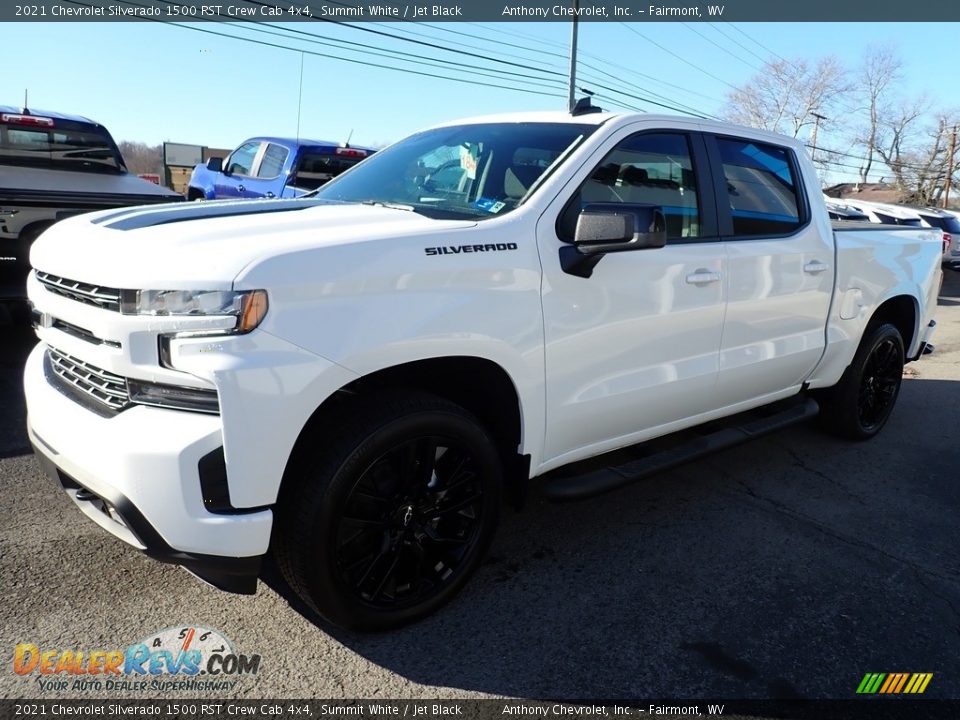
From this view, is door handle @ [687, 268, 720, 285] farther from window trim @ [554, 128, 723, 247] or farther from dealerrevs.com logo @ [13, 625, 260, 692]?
dealerrevs.com logo @ [13, 625, 260, 692]

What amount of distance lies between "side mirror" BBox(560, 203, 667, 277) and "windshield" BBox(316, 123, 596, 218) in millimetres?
307

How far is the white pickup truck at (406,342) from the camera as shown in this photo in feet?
7.43

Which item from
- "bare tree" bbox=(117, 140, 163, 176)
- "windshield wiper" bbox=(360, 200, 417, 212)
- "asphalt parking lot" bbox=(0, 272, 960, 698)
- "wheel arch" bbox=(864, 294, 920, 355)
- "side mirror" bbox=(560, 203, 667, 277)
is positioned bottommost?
"asphalt parking lot" bbox=(0, 272, 960, 698)

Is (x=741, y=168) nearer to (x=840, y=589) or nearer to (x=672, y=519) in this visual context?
(x=672, y=519)

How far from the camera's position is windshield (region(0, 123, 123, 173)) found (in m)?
7.13

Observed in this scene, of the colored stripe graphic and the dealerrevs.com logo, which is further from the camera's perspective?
the colored stripe graphic

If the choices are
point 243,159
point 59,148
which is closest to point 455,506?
point 59,148

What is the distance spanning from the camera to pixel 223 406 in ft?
7.20

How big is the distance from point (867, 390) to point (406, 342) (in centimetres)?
400

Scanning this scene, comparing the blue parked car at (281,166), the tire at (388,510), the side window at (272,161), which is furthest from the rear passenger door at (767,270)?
the side window at (272,161)

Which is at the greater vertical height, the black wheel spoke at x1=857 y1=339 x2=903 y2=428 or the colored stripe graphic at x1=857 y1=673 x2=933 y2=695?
the black wheel spoke at x1=857 y1=339 x2=903 y2=428

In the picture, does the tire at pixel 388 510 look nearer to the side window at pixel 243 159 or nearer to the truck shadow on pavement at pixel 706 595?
the truck shadow on pavement at pixel 706 595

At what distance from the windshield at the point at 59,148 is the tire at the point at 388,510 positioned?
251 inches

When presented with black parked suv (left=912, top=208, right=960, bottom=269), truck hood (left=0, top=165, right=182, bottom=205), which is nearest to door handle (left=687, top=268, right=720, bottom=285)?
truck hood (left=0, top=165, right=182, bottom=205)
